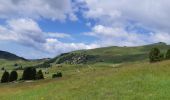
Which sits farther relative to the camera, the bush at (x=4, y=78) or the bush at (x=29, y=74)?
the bush at (x=4, y=78)

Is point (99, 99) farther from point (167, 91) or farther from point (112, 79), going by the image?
point (112, 79)

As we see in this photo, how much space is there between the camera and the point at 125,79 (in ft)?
139

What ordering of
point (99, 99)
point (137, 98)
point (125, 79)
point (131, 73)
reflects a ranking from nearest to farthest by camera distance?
point (137, 98) < point (99, 99) < point (125, 79) < point (131, 73)

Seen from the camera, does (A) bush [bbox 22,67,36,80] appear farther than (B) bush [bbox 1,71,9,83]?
No

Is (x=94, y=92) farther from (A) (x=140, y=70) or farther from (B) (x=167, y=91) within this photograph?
(A) (x=140, y=70)

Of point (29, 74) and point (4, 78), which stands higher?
point (29, 74)

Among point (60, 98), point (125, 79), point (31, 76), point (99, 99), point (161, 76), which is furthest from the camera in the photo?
point (31, 76)

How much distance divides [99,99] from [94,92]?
4.53 metres

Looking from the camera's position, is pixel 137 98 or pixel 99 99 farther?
pixel 99 99

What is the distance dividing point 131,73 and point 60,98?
1282cm

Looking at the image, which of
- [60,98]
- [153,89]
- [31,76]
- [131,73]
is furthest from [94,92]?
[31,76]

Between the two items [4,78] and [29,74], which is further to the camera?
[4,78]

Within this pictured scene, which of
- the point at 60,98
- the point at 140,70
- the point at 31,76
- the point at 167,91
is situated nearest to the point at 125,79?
the point at 140,70

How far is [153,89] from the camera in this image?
3259 centimetres
